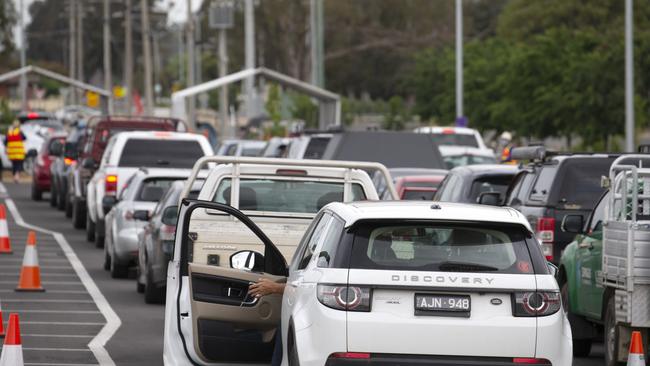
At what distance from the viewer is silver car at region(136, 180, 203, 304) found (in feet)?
59.1

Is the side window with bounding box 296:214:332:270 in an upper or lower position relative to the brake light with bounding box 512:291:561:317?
upper

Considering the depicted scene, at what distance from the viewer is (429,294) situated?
9.48 meters

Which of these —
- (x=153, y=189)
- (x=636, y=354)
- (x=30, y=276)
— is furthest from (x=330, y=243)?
(x=153, y=189)

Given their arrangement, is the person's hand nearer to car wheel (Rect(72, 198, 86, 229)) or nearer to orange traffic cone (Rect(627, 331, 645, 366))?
orange traffic cone (Rect(627, 331, 645, 366))

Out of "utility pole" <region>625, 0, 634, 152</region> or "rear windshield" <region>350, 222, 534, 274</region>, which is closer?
"rear windshield" <region>350, 222, 534, 274</region>

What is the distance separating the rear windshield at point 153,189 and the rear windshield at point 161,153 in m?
3.26

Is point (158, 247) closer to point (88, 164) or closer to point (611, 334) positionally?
point (611, 334)

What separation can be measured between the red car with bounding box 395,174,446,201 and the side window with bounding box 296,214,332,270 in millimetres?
12876

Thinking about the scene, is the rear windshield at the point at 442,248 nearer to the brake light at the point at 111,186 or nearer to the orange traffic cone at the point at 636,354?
the orange traffic cone at the point at 636,354

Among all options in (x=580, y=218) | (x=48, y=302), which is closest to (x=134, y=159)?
(x=48, y=302)

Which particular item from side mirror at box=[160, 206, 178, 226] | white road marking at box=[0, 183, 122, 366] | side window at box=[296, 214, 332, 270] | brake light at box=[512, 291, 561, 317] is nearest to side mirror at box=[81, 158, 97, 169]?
white road marking at box=[0, 183, 122, 366]

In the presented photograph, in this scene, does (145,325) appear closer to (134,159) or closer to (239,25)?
(134,159)

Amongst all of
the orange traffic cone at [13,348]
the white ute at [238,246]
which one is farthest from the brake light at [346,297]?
the orange traffic cone at [13,348]

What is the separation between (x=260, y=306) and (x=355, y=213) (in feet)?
5.80
